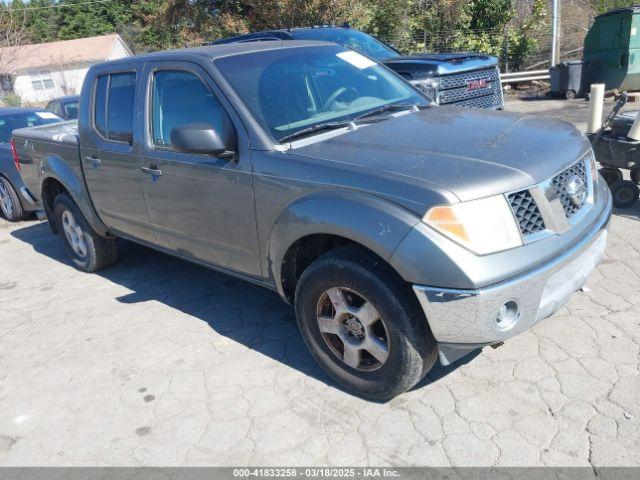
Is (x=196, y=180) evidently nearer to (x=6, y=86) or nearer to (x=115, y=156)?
(x=115, y=156)

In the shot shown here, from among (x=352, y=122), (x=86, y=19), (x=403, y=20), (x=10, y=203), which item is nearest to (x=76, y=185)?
(x=352, y=122)

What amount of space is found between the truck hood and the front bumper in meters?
0.42

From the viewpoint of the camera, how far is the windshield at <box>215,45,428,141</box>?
356 cm

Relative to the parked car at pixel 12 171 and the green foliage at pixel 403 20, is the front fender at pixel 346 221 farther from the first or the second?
the green foliage at pixel 403 20

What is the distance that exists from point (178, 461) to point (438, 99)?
18.6 ft

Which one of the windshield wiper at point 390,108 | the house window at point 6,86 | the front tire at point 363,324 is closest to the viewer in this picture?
the front tire at point 363,324

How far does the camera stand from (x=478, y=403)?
3096 mm

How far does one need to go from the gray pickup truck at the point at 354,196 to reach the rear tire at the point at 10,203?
385 cm

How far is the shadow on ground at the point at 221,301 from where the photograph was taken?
3.81 m

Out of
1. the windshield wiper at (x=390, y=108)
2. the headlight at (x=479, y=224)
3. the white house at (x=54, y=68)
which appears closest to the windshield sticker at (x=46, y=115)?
the windshield wiper at (x=390, y=108)

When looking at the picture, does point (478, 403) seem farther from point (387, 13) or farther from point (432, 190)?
point (387, 13)

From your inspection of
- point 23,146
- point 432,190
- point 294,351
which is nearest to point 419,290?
point 432,190

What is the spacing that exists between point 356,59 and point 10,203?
5.88m

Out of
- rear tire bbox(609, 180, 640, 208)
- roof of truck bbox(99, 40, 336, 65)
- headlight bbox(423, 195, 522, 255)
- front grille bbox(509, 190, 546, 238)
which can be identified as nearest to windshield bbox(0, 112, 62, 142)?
roof of truck bbox(99, 40, 336, 65)
